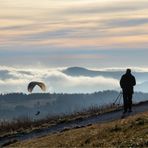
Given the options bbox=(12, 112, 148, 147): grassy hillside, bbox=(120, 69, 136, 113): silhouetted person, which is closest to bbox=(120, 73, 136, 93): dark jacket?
bbox=(120, 69, 136, 113): silhouetted person

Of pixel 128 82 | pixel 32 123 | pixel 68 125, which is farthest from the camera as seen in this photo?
pixel 32 123

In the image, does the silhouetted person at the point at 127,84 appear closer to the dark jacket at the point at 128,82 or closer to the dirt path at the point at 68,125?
the dark jacket at the point at 128,82

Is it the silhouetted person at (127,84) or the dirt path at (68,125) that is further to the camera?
the silhouetted person at (127,84)

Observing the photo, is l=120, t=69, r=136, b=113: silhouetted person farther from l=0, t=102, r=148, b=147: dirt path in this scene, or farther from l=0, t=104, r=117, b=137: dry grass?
l=0, t=104, r=117, b=137: dry grass

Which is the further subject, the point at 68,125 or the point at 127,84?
the point at 127,84

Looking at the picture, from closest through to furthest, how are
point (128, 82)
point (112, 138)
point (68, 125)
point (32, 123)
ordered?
point (112, 138) → point (68, 125) → point (128, 82) → point (32, 123)

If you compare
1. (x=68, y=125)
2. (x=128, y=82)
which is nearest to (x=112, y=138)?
(x=68, y=125)

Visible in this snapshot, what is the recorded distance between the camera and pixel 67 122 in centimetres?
4147

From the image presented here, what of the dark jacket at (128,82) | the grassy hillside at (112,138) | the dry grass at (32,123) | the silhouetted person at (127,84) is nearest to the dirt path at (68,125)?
the dry grass at (32,123)

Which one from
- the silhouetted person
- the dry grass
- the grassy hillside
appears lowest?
the grassy hillside

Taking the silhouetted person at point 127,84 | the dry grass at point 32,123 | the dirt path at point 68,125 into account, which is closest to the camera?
the dirt path at point 68,125

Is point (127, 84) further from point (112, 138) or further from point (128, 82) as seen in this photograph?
point (112, 138)

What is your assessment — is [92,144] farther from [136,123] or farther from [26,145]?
[26,145]

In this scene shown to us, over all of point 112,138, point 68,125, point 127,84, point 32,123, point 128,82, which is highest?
point 128,82
